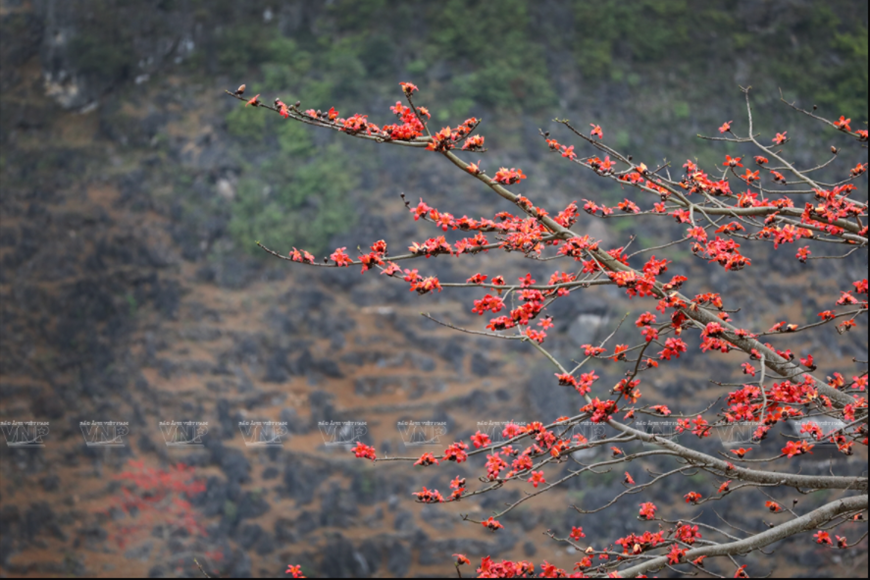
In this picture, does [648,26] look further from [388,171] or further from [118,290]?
[118,290]

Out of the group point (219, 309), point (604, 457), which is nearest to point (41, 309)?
point (219, 309)

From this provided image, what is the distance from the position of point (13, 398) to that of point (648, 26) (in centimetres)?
1284
